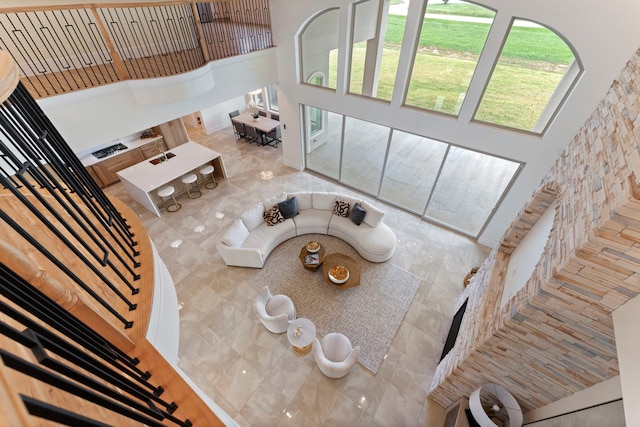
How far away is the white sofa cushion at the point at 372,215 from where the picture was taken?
6.00 metres

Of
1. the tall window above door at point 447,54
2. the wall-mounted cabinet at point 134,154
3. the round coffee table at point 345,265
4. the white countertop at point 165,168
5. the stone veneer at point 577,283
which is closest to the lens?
the stone veneer at point 577,283

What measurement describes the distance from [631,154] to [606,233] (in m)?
0.57

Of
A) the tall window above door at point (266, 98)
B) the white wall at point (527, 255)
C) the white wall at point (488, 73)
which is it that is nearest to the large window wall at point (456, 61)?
the white wall at point (488, 73)

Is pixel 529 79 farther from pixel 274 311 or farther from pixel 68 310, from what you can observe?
pixel 68 310

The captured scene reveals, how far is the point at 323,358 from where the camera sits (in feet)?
13.4

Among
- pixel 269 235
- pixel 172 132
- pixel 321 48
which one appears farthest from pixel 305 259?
pixel 172 132

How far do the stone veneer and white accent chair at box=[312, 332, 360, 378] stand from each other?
1.37 m

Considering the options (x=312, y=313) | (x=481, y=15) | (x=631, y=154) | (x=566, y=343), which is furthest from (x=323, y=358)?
(x=481, y=15)

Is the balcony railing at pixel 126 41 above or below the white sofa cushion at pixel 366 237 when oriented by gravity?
above

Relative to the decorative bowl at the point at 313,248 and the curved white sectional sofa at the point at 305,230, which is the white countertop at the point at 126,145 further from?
the decorative bowl at the point at 313,248

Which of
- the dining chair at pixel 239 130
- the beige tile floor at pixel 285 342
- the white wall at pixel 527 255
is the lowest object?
the beige tile floor at pixel 285 342

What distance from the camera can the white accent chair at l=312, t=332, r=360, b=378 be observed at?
4043mm

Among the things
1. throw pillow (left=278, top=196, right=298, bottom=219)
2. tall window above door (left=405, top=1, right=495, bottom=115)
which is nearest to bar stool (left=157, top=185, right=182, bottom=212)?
throw pillow (left=278, top=196, right=298, bottom=219)

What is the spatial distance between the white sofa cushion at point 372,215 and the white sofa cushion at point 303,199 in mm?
1227
